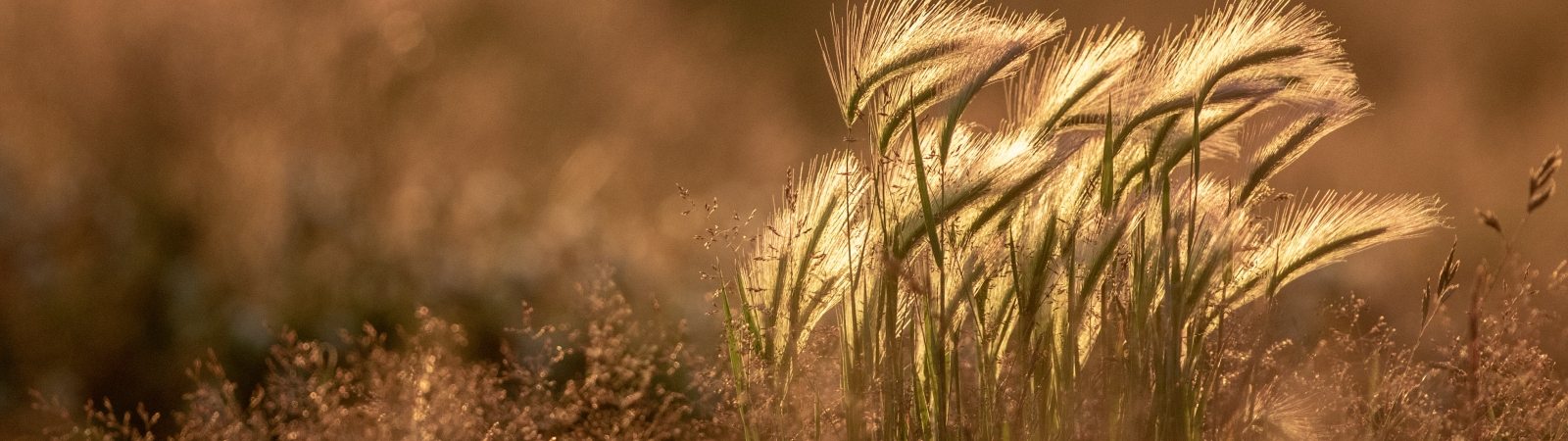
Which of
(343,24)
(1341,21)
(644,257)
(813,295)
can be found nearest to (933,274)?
(813,295)

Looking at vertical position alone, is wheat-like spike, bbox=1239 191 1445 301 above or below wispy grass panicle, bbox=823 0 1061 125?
below

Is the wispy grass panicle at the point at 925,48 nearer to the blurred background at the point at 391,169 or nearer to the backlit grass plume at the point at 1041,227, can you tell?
the backlit grass plume at the point at 1041,227

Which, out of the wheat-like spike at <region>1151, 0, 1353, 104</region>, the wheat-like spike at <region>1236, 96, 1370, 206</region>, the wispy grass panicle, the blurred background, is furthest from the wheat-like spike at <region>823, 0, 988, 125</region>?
the blurred background

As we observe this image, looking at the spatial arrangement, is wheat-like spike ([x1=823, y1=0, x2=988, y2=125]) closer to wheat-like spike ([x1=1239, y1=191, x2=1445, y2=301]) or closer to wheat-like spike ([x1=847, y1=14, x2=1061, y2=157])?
wheat-like spike ([x1=847, y1=14, x2=1061, y2=157])

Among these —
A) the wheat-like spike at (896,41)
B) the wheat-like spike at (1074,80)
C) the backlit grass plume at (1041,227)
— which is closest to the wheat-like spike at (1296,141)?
the backlit grass plume at (1041,227)

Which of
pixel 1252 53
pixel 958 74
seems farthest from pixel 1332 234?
pixel 958 74

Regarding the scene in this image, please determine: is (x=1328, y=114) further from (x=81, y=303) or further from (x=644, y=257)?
(x=81, y=303)
